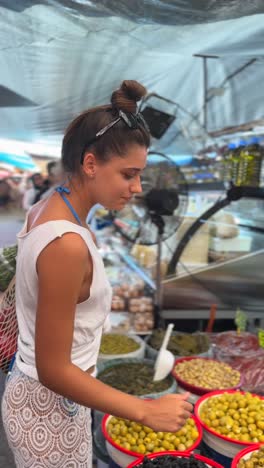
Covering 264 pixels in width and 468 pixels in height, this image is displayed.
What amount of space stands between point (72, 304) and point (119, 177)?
423 millimetres

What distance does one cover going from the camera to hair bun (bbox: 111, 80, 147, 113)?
1282 millimetres

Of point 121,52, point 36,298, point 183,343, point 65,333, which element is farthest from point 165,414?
point 121,52

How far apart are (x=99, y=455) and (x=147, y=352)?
1070 millimetres

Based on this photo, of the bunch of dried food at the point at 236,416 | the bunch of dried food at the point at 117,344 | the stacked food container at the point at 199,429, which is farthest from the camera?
the bunch of dried food at the point at 117,344

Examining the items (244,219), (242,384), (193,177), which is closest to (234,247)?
(244,219)

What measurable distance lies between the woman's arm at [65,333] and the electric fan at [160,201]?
244cm

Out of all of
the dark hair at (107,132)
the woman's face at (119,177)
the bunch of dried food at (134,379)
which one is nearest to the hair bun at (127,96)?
the dark hair at (107,132)

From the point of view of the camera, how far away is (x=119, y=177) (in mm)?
1259

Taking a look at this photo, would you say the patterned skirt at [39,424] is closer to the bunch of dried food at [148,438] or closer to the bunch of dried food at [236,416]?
the bunch of dried food at [148,438]

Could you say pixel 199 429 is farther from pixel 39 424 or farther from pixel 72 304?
pixel 72 304

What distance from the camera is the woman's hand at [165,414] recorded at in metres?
1.18

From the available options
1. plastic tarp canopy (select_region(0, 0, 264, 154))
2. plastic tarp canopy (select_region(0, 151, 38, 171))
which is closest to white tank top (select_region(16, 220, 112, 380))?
plastic tarp canopy (select_region(0, 0, 264, 154))

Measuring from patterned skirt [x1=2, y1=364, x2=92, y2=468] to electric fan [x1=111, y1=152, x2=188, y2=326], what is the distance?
2376 millimetres

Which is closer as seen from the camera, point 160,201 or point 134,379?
point 134,379
